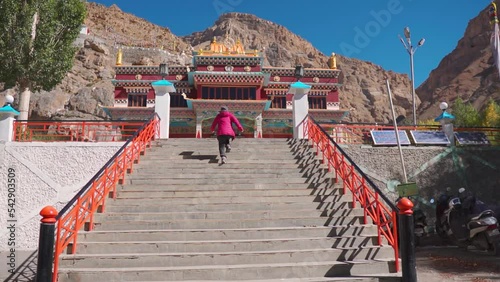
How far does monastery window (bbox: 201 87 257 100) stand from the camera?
29286mm

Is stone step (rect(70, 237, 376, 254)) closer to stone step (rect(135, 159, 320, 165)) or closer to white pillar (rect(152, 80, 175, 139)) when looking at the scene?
stone step (rect(135, 159, 320, 165))

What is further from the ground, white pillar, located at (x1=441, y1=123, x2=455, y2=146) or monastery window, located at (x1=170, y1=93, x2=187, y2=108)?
monastery window, located at (x1=170, y1=93, x2=187, y2=108)

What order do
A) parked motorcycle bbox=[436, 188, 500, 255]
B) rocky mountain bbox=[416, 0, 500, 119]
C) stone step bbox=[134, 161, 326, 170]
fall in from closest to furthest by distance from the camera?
parked motorcycle bbox=[436, 188, 500, 255]
stone step bbox=[134, 161, 326, 170]
rocky mountain bbox=[416, 0, 500, 119]

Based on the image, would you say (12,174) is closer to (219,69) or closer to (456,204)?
(456,204)

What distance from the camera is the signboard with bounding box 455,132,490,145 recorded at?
11945mm

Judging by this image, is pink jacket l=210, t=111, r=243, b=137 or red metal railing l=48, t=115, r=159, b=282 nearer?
red metal railing l=48, t=115, r=159, b=282

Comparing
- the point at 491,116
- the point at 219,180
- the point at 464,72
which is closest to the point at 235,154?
the point at 219,180

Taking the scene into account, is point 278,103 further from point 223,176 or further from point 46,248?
point 46,248

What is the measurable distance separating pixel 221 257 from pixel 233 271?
42 cm

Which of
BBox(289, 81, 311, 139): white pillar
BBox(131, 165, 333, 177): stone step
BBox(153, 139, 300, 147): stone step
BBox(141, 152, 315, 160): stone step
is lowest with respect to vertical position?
BBox(131, 165, 333, 177): stone step

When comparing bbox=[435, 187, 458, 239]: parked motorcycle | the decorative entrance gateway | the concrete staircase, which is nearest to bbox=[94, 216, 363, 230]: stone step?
the concrete staircase

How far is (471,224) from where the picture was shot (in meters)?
7.71

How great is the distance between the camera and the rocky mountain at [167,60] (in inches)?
1855

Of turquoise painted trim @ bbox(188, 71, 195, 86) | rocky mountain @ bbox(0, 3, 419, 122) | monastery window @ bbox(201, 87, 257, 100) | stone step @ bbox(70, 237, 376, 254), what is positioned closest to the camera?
stone step @ bbox(70, 237, 376, 254)
